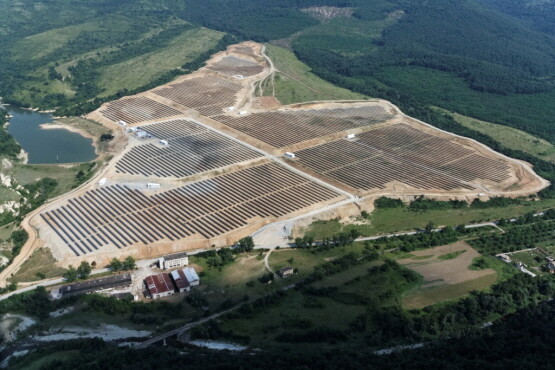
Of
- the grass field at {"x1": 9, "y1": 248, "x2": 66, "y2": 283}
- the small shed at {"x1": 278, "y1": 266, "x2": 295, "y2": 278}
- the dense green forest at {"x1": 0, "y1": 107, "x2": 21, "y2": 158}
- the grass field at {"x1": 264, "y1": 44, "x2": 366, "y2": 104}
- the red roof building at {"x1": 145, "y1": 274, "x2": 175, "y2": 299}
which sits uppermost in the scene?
the grass field at {"x1": 264, "y1": 44, "x2": 366, "y2": 104}

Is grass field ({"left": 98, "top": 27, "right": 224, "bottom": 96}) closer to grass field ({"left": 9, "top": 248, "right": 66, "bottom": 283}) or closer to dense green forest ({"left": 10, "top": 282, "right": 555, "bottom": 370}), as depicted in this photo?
grass field ({"left": 9, "top": 248, "right": 66, "bottom": 283})

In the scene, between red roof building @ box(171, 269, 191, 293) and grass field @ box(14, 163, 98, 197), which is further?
grass field @ box(14, 163, 98, 197)

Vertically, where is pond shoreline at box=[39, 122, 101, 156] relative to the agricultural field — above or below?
below

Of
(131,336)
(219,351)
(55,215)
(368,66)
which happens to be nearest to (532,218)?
(219,351)

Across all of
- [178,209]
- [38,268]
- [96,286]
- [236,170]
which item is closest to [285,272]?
[178,209]

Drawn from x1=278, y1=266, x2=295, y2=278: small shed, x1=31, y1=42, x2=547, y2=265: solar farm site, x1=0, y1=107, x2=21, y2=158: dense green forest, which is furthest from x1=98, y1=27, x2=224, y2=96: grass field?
x1=278, y1=266, x2=295, y2=278: small shed

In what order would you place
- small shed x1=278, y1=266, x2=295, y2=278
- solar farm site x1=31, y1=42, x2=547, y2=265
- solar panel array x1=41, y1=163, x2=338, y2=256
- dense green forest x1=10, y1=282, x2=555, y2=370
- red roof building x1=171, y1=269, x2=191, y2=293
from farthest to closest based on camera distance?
solar farm site x1=31, y1=42, x2=547, y2=265
solar panel array x1=41, y1=163, x2=338, y2=256
small shed x1=278, y1=266, x2=295, y2=278
red roof building x1=171, y1=269, x2=191, y2=293
dense green forest x1=10, y1=282, x2=555, y2=370

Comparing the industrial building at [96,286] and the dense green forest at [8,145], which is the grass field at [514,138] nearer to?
the industrial building at [96,286]

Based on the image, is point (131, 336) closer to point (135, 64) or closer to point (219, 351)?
point (219, 351)
